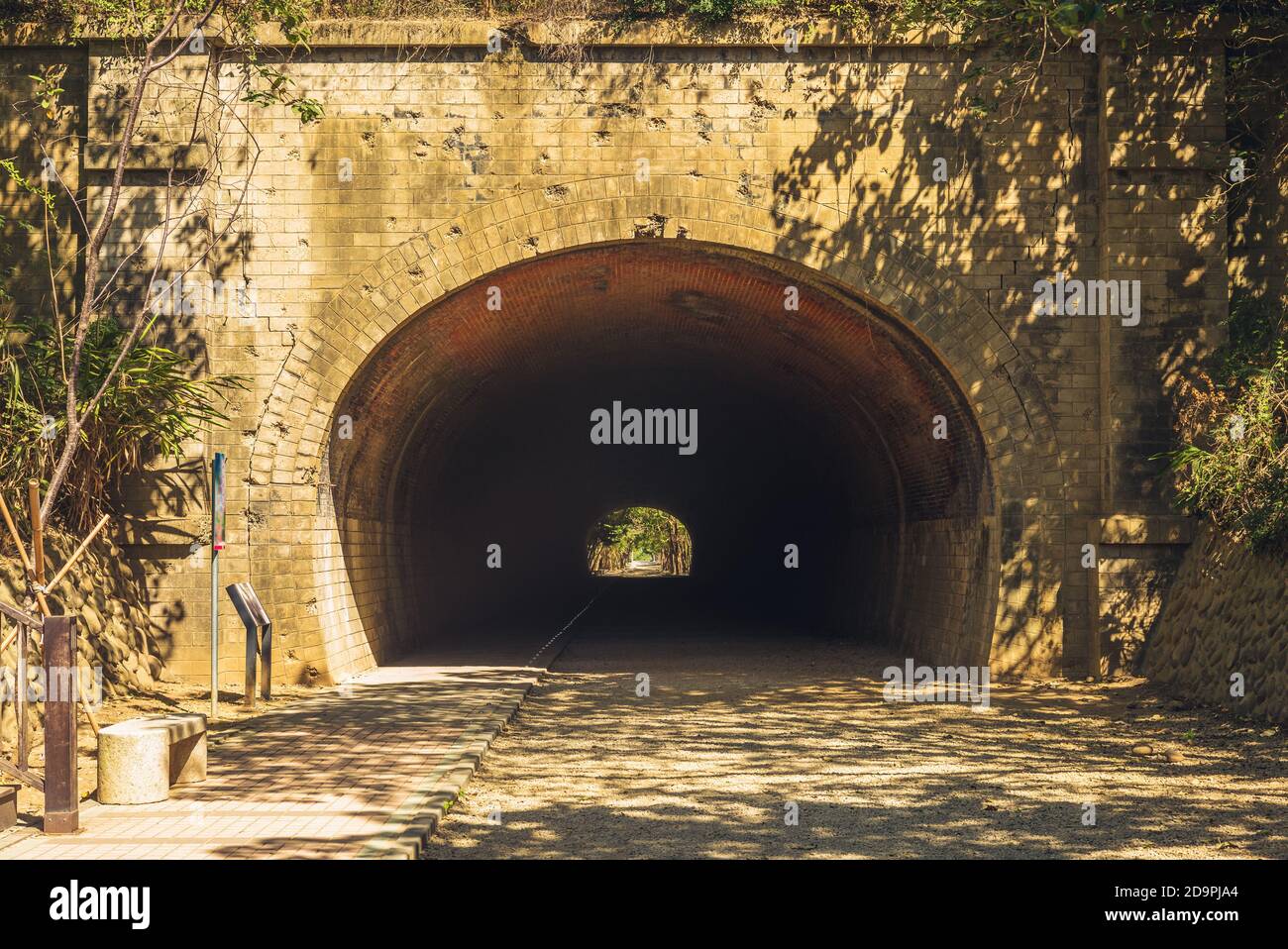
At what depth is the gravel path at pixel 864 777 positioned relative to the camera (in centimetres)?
670

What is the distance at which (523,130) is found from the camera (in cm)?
1354

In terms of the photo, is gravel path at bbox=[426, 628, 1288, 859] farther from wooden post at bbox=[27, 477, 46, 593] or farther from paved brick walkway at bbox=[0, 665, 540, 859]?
wooden post at bbox=[27, 477, 46, 593]

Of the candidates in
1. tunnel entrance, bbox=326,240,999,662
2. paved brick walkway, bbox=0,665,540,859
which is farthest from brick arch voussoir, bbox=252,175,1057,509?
paved brick walkway, bbox=0,665,540,859

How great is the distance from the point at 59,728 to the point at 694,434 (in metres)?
21.4

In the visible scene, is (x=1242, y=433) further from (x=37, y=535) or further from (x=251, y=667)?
(x=37, y=535)

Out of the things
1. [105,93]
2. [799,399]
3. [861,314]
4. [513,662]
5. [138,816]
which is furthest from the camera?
[799,399]

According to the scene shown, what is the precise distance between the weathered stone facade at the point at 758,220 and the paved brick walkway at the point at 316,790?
2774 millimetres

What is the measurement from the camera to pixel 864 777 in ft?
28.3

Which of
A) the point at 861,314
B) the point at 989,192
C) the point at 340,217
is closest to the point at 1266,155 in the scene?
the point at 989,192

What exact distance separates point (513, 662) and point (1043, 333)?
25.3 feet

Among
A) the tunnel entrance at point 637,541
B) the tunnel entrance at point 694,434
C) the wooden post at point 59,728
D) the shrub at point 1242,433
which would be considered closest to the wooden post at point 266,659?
the tunnel entrance at point 694,434

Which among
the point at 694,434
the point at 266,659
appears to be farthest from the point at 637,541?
the point at 266,659

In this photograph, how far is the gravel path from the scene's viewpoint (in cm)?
670

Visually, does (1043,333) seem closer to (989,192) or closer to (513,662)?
(989,192)
